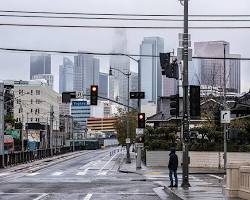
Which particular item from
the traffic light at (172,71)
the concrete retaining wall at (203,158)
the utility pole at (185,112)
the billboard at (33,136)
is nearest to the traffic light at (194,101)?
the utility pole at (185,112)

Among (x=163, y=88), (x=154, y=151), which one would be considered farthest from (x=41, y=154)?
(x=154, y=151)

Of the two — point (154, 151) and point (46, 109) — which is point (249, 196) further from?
point (46, 109)

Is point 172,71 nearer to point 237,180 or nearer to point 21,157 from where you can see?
point 237,180

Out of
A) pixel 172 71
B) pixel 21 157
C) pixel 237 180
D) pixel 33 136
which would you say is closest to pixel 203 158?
pixel 172 71

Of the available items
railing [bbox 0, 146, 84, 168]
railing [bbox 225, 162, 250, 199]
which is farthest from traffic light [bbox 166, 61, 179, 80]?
railing [bbox 0, 146, 84, 168]

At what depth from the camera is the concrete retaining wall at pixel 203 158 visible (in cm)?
4788

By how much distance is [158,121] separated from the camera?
240ft

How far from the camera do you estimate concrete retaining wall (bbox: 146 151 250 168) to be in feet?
157

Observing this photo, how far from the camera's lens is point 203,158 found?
4938cm

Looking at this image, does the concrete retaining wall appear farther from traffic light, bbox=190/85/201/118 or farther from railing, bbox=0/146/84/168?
traffic light, bbox=190/85/201/118

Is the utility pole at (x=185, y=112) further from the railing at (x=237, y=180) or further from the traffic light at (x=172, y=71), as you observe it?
the railing at (x=237, y=180)

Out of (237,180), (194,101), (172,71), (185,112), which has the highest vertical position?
(172,71)

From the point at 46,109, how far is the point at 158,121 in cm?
12561

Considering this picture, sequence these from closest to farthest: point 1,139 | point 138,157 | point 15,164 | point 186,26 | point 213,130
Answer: point 186,26 → point 138,157 → point 213,130 → point 1,139 → point 15,164
